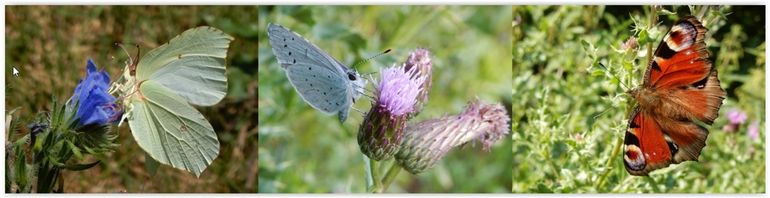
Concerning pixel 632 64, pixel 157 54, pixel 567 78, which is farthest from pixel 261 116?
pixel 632 64

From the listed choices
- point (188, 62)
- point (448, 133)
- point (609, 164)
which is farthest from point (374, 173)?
point (609, 164)

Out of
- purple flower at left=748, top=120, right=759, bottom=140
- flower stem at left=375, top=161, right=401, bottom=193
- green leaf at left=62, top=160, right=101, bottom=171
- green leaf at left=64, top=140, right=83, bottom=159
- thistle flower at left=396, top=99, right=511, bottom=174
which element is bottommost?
purple flower at left=748, top=120, right=759, bottom=140

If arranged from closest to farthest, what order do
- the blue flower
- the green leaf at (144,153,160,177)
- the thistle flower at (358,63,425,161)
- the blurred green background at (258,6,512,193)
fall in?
the blue flower, the thistle flower at (358,63,425,161), the green leaf at (144,153,160,177), the blurred green background at (258,6,512,193)

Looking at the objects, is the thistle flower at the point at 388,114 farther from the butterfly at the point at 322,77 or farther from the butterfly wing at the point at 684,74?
the butterfly wing at the point at 684,74

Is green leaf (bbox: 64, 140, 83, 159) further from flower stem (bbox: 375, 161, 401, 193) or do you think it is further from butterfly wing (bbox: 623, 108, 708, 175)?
butterfly wing (bbox: 623, 108, 708, 175)

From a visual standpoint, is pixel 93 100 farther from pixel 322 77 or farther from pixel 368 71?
pixel 368 71

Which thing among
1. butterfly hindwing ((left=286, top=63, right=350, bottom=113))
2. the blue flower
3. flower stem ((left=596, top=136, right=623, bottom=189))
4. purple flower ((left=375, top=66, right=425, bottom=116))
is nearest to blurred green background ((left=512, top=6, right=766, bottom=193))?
flower stem ((left=596, top=136, right=623, bottom=189))

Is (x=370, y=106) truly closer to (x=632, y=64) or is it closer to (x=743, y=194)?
(x=632, y=64)

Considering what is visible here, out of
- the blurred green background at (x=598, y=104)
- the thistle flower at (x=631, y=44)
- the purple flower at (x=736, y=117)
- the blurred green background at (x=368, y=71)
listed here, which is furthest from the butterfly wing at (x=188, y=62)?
the purple flower at (x=736, y=117)
